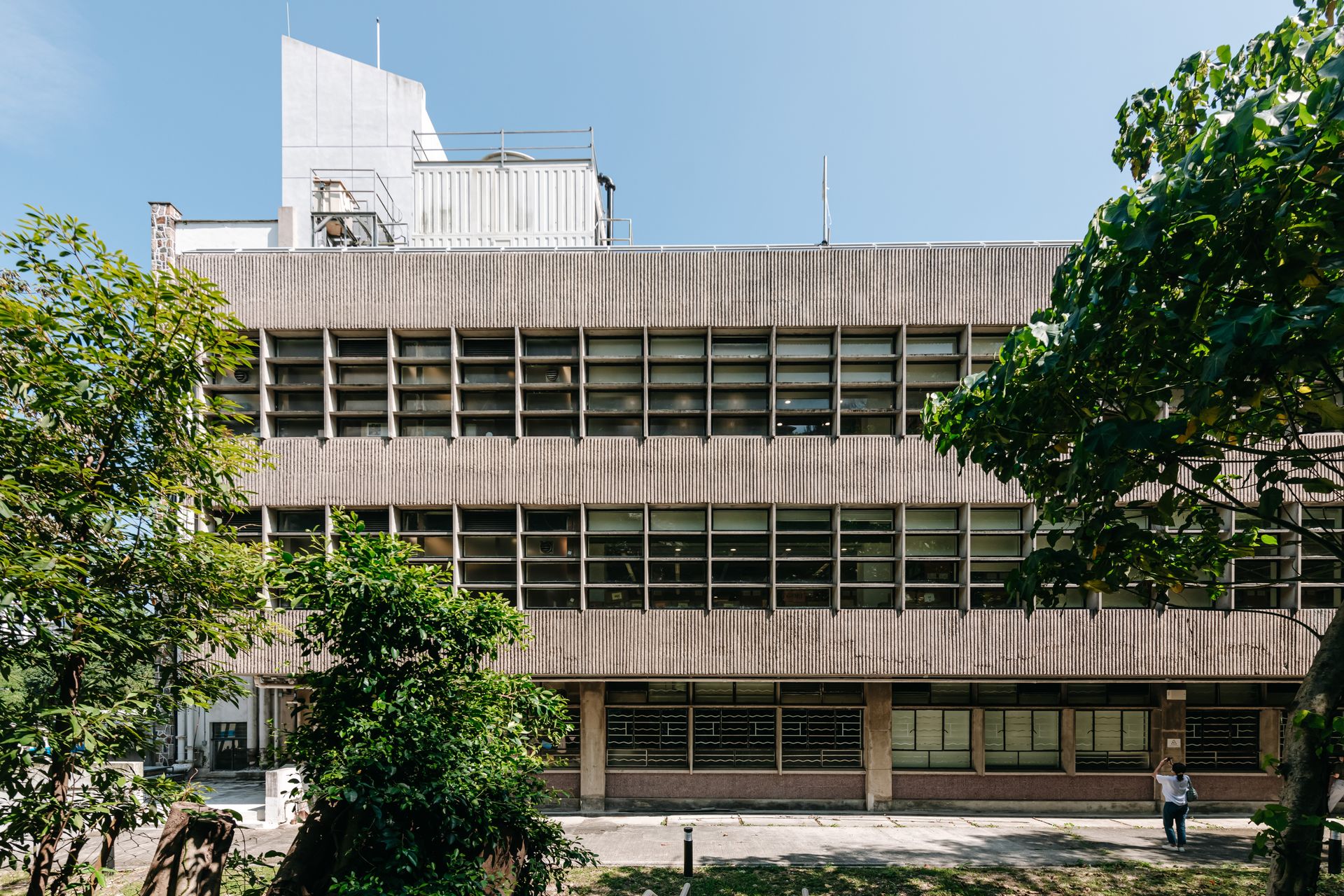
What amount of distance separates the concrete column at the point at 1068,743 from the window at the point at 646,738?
28.6 ft

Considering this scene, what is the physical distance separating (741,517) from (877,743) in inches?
238

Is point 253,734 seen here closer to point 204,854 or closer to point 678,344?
point 204,854

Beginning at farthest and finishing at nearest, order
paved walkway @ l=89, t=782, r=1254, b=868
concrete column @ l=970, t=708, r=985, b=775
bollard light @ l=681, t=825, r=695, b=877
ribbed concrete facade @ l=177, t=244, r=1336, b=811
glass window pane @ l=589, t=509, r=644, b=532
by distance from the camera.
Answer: concrete column @ l=970, t=708, r=985, b=775
glass window pane @ l=589, t=509, r=644, b=532
ribbed concrete facade @ l=177, t=244, r=1336, b=811
paved walkway @ l=89, t=782, r=1254, b=868
bollard light @ l=681, t=825, r=695, b=877

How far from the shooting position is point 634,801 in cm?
1539

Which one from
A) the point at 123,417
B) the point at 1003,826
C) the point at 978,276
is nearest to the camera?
the point at 123,417

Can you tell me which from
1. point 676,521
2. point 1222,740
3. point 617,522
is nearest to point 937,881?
point 676,521

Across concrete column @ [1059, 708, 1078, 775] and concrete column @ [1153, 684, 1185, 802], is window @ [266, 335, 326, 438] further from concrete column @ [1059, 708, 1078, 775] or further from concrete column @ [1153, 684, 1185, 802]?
concrete column @ [1153, 684, 1185, 802]

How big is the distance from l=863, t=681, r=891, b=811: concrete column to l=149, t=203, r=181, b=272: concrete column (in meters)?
20.6

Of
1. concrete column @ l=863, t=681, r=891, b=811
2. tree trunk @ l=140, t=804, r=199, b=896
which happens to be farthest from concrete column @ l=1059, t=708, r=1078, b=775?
tree trunk @ l=140, t=804, r=199, b=896


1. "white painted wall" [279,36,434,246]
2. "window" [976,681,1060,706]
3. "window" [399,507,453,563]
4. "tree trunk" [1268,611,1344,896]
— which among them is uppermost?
"white painted wall" [279,36,434,246]

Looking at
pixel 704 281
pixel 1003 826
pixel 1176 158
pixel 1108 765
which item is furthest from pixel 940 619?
pixel 1176 158

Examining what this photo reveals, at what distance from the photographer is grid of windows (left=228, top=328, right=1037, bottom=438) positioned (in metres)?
15.4

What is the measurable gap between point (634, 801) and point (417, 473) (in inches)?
352

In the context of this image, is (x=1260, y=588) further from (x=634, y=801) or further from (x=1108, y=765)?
(x=634, y=801)
